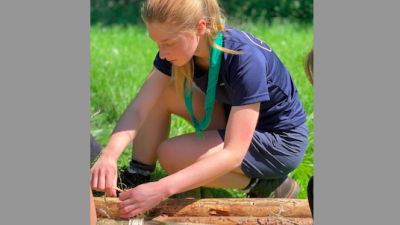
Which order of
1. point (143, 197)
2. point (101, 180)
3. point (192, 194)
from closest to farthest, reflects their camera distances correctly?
point (143, 197)
point (101, 180)
point (192, 194)

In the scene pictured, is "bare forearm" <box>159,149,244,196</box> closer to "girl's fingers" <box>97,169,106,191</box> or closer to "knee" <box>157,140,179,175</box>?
"girl's fingers" <box>97,169,106,191</box>

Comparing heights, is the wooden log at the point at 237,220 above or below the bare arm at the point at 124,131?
below

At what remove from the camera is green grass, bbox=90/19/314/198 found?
257 cm

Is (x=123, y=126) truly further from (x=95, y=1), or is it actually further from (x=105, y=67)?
(x=95, y=1)

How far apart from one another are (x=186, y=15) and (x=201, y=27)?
0.08 m

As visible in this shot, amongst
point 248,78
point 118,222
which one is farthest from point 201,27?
point 118,222

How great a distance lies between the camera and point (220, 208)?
1.81m

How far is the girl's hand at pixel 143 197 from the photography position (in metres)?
1.65

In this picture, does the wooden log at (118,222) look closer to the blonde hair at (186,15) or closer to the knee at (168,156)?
the knee at (168,156)

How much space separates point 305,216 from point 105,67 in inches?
78.6

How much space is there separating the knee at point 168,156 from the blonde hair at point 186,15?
437 mm

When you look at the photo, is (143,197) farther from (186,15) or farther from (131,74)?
(131,74)

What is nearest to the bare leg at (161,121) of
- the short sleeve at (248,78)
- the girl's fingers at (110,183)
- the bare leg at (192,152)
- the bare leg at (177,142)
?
the bare leg at (177,142)

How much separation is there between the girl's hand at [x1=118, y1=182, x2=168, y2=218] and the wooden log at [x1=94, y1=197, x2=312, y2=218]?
0.13m
